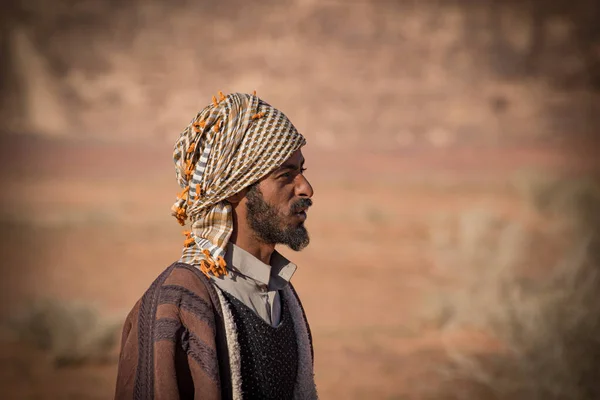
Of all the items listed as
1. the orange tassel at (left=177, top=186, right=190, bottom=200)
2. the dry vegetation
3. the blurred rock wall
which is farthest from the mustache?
the blurred rock wall

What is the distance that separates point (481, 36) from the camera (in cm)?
1120

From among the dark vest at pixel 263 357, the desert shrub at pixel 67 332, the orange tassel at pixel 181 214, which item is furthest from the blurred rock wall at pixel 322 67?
the dark vest at pixel 263 357

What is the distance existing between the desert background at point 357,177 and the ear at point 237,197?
6.35 meters

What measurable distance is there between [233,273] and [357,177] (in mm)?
8114

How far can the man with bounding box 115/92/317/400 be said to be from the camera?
228 centimetres

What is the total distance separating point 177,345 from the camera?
2.27m

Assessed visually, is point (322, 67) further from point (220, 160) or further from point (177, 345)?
point (177, 345)

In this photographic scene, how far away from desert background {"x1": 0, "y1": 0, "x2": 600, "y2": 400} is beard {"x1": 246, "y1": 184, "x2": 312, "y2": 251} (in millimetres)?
6349

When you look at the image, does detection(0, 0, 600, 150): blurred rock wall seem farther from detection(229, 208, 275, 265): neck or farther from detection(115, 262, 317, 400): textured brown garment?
detection(115, 262, 317, 400): textured brown garment

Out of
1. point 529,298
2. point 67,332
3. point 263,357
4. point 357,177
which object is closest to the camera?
point 263,357

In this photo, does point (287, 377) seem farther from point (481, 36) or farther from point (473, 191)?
point (481, 36)

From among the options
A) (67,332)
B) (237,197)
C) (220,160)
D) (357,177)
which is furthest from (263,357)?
(357,177)

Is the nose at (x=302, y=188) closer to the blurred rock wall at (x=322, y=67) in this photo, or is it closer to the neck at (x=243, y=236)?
the neck at (x=243, y=236)

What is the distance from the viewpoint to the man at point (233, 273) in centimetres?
228
